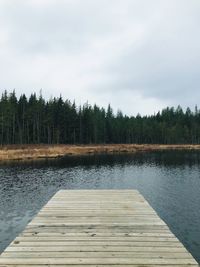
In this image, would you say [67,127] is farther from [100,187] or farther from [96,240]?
[96,240]

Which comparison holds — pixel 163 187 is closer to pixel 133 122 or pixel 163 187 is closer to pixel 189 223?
pixel 189 223

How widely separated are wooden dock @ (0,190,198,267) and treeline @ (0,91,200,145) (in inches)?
2778

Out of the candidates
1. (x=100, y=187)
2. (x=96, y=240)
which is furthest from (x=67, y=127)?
(x=96, y=240)

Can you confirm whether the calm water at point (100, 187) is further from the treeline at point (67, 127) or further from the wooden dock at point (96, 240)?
the treeline at point (67, 127)

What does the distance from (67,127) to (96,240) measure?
295 feet

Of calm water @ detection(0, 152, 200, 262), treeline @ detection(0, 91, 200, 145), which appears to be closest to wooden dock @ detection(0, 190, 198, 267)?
calm water @ detection(0, 152, 200, 262)

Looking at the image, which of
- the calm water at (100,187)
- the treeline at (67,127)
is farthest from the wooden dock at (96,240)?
the treeline at (67,127)

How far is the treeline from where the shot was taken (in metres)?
90.0

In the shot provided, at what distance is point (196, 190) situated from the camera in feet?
88.1

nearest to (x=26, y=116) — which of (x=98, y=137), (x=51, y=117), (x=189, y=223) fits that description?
(x=51, y=117)

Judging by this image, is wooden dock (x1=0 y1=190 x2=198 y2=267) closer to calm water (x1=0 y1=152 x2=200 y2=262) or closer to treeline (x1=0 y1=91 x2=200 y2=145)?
calm water (x1=0 y1=152 x2=200 y2=262)

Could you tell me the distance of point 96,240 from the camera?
9844 mm

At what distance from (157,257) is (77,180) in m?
25.3

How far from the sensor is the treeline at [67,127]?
90000 millimetres
